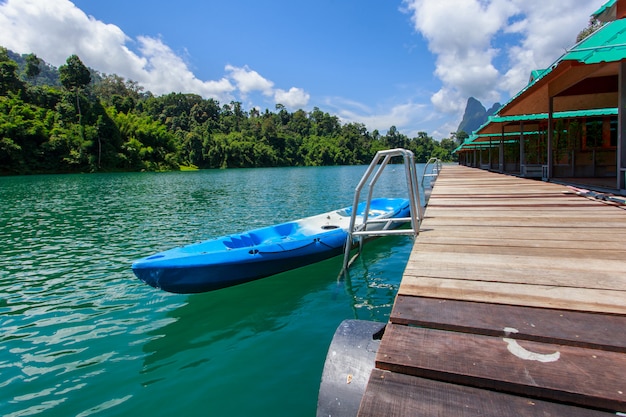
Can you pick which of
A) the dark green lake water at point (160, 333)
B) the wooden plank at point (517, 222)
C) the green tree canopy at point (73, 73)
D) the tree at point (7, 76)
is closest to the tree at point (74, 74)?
the green tree canopy at point (73, 73)

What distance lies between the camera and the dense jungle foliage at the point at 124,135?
155 ft

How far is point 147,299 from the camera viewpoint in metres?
5.58

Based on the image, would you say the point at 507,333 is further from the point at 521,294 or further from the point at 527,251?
the point at 527,251

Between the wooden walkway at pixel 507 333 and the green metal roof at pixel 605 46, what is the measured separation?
2286 millimetres

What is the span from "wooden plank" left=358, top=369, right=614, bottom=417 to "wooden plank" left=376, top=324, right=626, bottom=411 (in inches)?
1.4

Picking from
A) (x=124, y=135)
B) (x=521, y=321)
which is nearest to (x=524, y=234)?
(x=521, y=321)

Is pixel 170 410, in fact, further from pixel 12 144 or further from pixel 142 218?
pixel 12 144

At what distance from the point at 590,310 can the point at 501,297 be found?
1.26 ft

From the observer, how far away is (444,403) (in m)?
1.20

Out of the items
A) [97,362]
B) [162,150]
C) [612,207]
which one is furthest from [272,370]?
[162,150]

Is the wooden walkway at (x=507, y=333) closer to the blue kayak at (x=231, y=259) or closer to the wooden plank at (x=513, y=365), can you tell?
the wooden plank at (x=513, y=365)

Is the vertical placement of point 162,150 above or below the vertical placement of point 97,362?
above

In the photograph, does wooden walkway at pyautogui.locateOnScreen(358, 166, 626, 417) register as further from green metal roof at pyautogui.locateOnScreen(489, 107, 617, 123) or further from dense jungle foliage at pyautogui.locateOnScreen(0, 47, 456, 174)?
dense jungle foliage at pyautogui.locateOnScreen(0, 47, 456, 174)

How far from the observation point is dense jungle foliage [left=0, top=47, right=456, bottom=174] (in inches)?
1855
